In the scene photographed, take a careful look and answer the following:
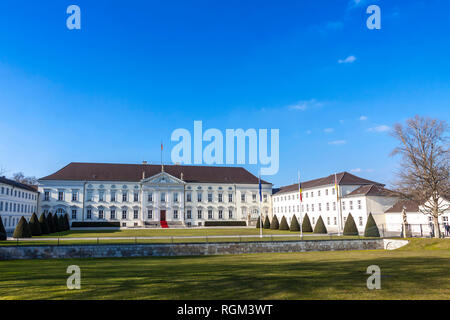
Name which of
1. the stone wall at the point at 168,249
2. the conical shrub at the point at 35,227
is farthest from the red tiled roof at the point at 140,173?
the stone wall at the point at 168,249

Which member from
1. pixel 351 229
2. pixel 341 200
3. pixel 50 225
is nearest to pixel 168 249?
pixel 351 229

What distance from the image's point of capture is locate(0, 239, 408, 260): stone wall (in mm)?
21172

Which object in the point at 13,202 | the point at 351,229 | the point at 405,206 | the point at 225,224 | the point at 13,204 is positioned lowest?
the point at 225,224

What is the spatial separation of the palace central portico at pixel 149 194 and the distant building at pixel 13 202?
4466mm

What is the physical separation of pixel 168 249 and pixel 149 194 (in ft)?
129

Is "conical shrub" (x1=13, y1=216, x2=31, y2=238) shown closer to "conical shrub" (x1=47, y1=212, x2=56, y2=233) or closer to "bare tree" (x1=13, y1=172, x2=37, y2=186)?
"conical shrub" (x1=47, y1=212, x2=56, y2=233)

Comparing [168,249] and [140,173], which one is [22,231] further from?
[140,173]

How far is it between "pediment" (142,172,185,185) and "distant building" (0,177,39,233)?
59.0ft

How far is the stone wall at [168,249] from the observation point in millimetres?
21172

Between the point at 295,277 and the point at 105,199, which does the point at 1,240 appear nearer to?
the point at 295,277

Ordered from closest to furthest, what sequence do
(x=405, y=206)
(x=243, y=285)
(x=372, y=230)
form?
1. (x=243, y=285)
2. (x=372, y=230)
3. (x=405, y=206)

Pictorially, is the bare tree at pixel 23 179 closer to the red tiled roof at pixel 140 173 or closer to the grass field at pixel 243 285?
the red tiled roof at pixel 140 173

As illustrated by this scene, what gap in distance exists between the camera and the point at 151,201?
6066 cm

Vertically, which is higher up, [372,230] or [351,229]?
[372,230]
